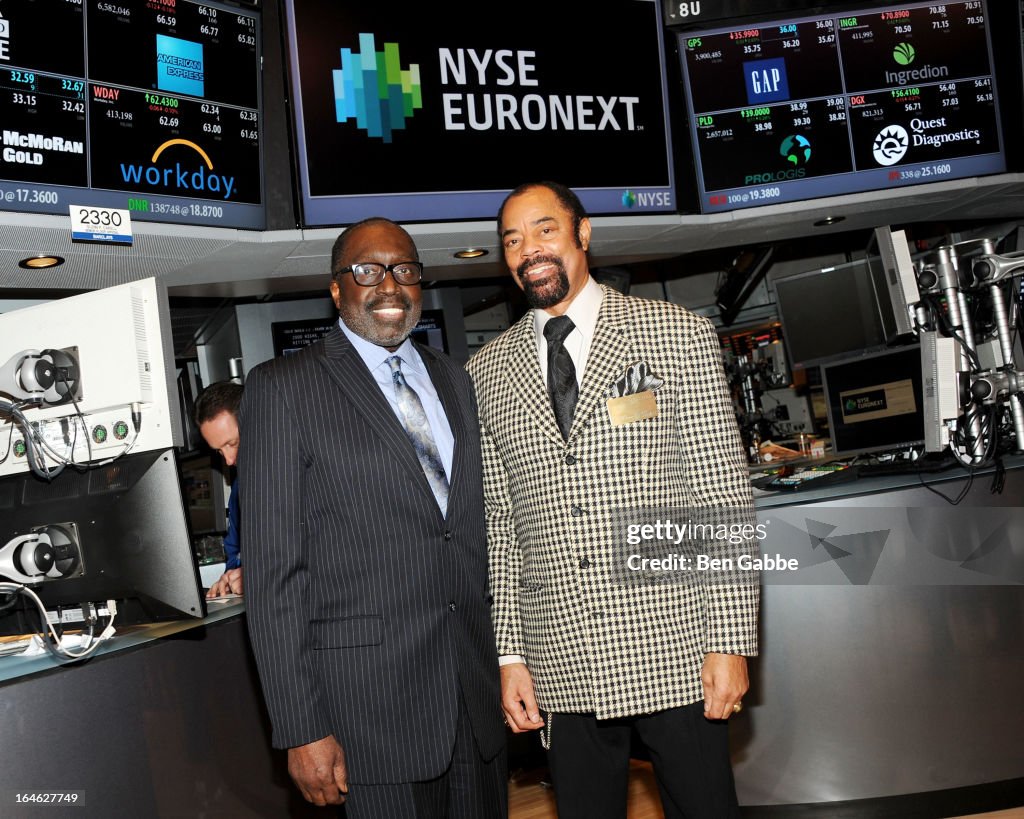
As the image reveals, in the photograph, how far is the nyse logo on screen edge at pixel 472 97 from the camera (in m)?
3.22

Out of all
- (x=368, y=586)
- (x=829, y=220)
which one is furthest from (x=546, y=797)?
(x=829, y=220)

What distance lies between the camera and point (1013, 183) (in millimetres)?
3947

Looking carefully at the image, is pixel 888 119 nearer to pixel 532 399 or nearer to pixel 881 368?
pixel 881 368

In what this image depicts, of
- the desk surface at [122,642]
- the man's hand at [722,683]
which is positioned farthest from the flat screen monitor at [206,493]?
the man's hand at [722,683]

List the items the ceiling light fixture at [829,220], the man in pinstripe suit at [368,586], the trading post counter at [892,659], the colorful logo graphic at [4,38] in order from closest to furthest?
the man in pinstripe suit at [368,586], the colorful logo graphic at [4,38], the trading post counter at [892,659], the ceiling light fixture at [829,220]

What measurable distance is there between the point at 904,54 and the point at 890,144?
39 centimetres

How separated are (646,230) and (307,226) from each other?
142cm

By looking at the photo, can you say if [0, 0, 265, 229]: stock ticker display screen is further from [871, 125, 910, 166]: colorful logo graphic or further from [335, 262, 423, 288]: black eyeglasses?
[871, 125, 910, 166]: colorful logo graphic

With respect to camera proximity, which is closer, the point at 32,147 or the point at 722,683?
the point at 722,683

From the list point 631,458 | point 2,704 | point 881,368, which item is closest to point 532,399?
point 631,458

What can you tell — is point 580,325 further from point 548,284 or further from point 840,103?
point 840,103

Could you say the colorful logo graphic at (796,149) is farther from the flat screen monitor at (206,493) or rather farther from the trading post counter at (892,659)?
the flat screen monitor at (206,493)

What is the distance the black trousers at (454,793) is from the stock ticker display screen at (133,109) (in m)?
1.94

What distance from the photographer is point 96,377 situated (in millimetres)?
1808
